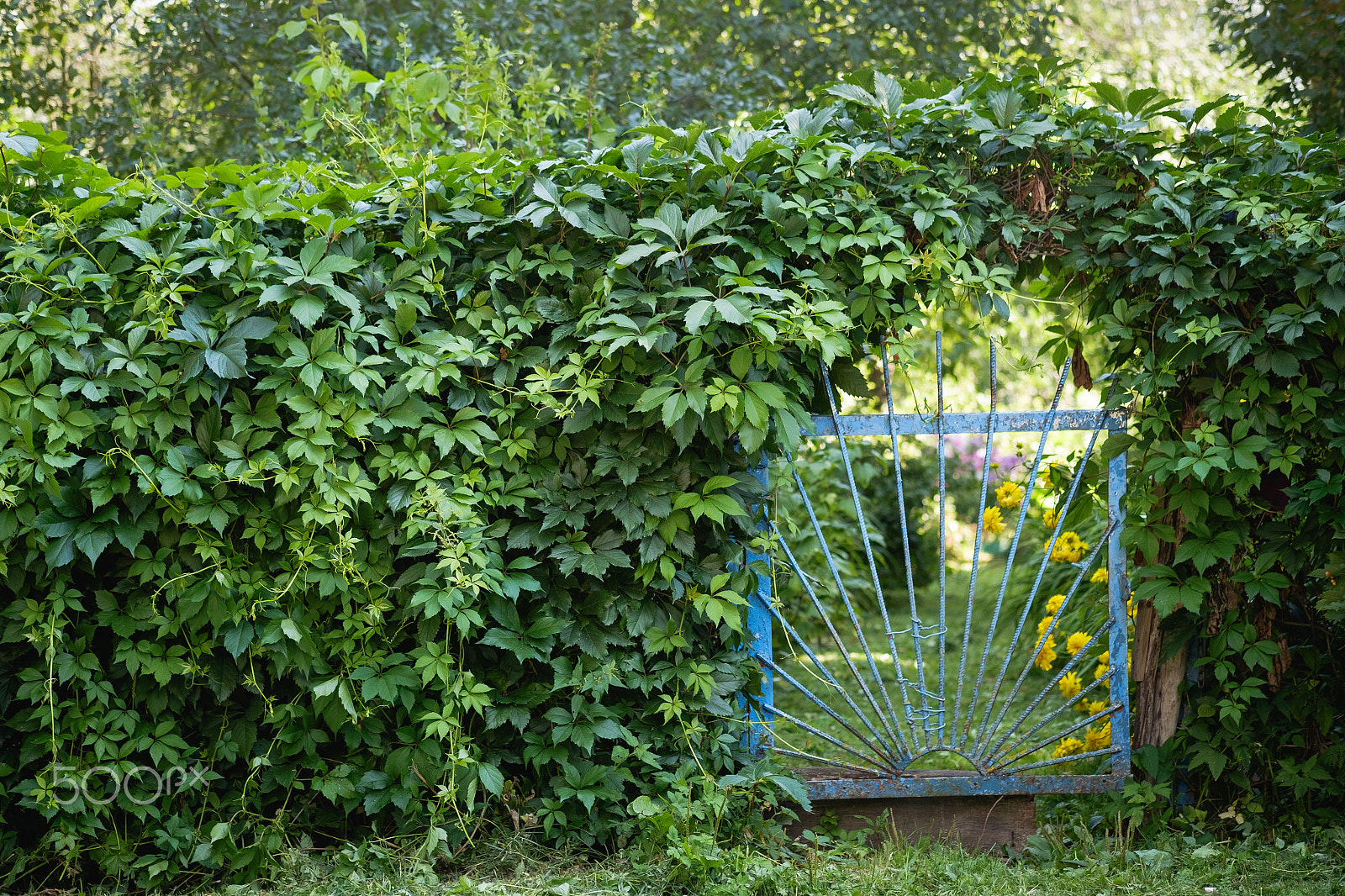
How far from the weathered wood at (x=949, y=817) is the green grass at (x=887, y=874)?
156 mm

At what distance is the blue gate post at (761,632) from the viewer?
110 inches

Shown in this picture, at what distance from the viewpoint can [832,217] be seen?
8.78ft

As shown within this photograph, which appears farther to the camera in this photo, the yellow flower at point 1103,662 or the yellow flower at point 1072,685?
the yellow flower at point 1072,685

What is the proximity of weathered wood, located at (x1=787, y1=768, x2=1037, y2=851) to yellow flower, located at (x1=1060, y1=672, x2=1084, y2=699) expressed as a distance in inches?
35.6

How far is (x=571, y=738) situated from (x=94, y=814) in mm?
1264

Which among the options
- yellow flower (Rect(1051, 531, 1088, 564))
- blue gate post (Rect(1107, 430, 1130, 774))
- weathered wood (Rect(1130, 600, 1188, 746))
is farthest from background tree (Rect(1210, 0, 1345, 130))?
weathered wood (Rect(1130, 600, 1188, 746))

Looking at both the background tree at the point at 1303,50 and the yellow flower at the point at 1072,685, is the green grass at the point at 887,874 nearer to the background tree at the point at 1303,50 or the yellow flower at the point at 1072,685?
the yellow flower at the point at 1072,685

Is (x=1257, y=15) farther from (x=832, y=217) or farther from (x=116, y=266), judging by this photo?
(x=116, y=266)

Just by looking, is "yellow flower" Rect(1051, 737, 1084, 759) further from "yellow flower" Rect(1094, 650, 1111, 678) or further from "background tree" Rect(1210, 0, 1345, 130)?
"background tree" Rect(1210, 0, 1345, 130)

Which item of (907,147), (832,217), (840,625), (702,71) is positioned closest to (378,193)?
(832,217)

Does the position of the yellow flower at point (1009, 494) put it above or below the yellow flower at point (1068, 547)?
above

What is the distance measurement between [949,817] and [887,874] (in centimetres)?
44

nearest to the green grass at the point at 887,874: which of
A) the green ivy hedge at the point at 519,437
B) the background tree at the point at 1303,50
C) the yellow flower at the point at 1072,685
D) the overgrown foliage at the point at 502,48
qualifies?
the green ivy hedge at the point at 519,437

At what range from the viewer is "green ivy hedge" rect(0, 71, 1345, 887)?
243 centimetres
